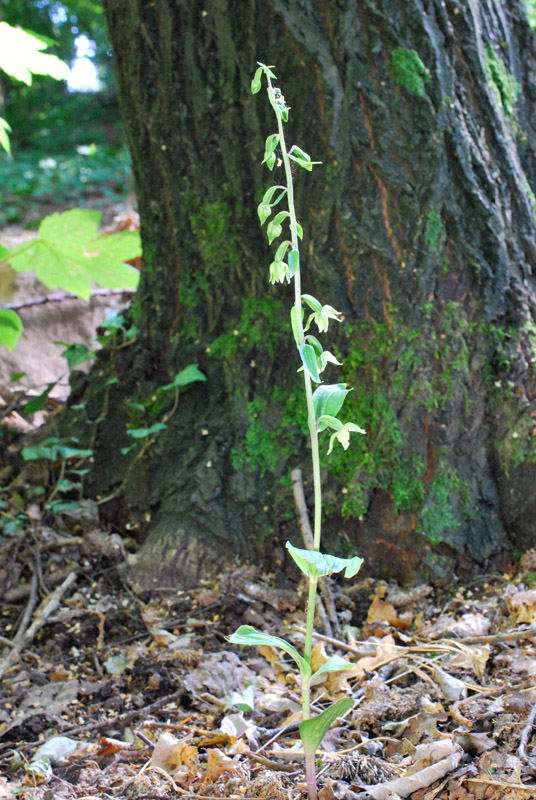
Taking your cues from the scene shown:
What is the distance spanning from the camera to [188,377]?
2363 mm

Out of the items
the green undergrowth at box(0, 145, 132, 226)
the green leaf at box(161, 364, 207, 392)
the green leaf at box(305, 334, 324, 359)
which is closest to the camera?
the green leaf at box(305, 334, 324, 359)

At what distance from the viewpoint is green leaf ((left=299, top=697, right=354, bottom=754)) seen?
3.88ft

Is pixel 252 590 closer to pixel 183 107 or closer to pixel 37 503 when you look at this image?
pixel 37 503

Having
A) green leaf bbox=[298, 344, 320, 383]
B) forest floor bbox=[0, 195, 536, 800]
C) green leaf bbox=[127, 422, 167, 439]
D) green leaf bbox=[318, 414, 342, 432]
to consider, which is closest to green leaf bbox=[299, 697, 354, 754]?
forest floor bbox=[0, 195, 536, 800]

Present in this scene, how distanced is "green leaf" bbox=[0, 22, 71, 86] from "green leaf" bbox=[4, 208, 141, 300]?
748mm

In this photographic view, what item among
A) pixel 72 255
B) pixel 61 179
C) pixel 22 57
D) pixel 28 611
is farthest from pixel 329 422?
pixel 61 179

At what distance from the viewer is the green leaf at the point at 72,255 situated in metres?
2.49

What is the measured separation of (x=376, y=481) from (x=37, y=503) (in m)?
1.34

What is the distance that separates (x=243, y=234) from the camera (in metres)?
2.32

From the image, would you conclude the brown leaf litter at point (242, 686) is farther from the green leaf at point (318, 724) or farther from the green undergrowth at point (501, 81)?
the green undergrowth at point (501, 81)

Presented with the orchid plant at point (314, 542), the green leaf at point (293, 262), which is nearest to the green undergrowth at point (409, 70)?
the orchid plant at point (314, 542)

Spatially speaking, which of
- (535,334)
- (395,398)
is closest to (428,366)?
(395,398)

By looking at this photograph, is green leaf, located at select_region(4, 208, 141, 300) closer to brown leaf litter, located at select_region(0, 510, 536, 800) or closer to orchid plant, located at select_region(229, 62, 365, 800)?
brown leaf litter, located at select_region(0, 510, 536, 800)

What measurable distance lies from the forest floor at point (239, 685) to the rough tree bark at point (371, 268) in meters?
0.18
